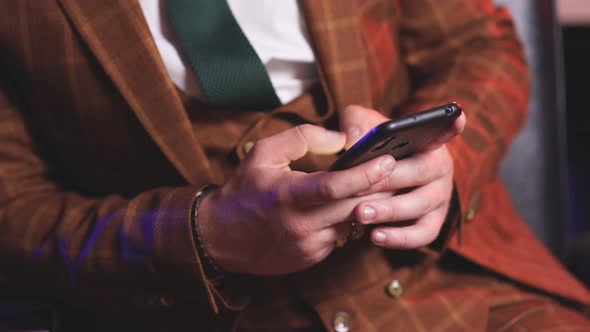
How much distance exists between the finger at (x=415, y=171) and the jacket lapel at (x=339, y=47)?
0.16 meters

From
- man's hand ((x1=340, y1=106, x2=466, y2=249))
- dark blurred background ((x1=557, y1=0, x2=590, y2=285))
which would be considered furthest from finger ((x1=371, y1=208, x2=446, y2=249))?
dark blurred background ((x1=557, y1=0, x2=590, y2=285))

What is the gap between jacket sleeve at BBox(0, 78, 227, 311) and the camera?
59 cm

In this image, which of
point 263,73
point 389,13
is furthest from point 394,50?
point 263,73

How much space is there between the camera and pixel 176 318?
27.4 inches

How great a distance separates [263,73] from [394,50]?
25 centimetres

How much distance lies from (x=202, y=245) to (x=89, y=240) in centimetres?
16

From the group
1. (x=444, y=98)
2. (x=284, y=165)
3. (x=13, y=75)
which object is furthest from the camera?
(x=444, y=98)

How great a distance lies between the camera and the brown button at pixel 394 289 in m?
0.68

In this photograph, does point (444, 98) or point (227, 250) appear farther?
point (444, 98)

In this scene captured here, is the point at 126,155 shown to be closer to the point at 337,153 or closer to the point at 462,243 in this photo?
the point at 337,153

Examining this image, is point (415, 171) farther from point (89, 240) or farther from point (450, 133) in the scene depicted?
point (89, 240)

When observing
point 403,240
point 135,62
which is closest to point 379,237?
point 403,240

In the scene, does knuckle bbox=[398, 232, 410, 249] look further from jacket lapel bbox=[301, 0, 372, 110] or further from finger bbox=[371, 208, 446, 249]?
jacket lapel bbox=[301, 0, 372, 110]

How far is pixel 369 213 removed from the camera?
50 cm
